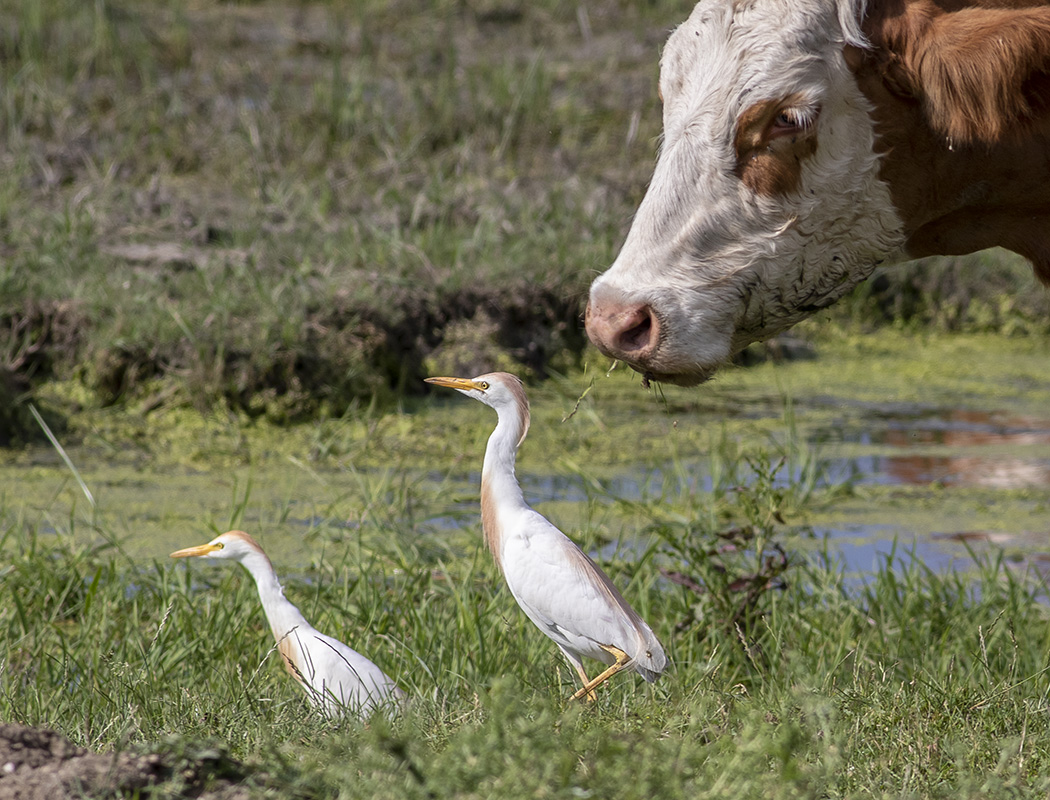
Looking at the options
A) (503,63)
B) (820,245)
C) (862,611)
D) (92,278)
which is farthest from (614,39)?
(820,245)

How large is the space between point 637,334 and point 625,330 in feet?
0.12

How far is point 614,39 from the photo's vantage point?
10.0 meters

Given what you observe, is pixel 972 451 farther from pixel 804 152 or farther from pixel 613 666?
pixel 804 152

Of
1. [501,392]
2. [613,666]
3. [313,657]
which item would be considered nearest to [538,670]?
[613,666]

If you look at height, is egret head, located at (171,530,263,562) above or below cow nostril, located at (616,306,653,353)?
below

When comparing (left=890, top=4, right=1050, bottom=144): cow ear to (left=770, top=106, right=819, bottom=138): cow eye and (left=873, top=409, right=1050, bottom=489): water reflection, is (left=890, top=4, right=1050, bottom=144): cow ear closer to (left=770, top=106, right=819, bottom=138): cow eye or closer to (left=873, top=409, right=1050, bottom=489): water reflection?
(left=770, top=106, right=819, bottom=138): cow eye

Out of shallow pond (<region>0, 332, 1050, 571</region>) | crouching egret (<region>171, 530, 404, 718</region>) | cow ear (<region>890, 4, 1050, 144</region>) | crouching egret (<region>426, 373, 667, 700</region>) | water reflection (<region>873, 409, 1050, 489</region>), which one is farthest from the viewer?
water reflection (<region>873, 409, 1050, 489</region>)

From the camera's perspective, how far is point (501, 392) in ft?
10.7

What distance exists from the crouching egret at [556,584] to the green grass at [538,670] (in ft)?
0.31

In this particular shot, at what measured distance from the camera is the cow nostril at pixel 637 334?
8.75 ft

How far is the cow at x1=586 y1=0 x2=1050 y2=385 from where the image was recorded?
2596 millimetres

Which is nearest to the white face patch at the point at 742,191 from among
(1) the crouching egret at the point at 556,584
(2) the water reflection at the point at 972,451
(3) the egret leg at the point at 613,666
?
(1) the crouching egret at the point at 556,584

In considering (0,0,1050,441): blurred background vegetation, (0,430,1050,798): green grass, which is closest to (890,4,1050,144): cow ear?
(0,430,1050,798): green grass

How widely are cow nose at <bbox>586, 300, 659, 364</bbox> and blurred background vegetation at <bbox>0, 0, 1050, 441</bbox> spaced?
1.97 meters
